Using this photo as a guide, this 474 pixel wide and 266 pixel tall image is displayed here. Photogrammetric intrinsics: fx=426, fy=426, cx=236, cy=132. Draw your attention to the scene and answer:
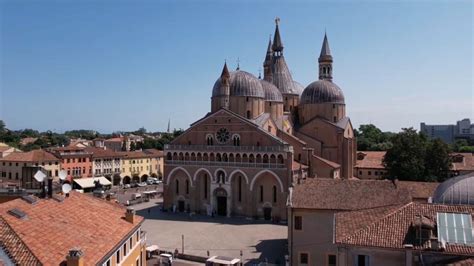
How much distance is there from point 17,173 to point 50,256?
59459 mm

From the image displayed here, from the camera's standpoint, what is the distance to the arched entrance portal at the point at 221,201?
52.6 meters

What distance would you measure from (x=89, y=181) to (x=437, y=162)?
5434cm

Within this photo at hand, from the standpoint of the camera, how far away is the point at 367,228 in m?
19.0

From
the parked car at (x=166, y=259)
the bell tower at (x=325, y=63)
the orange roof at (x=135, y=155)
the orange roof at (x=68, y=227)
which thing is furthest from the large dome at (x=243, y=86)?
the orange roof at (x=68, y=227)

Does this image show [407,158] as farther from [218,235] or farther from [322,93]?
[218,235]

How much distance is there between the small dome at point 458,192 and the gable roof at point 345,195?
6.01 meters

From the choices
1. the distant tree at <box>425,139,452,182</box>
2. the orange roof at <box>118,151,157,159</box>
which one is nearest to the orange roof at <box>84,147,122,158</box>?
the orange roof at <box>118,151,157,159</box>

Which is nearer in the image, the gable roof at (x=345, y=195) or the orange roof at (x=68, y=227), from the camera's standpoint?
the orange roof at (x=68, y=227)

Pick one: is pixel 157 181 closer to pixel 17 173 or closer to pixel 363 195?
pixel 17 173

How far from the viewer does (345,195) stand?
31.2 meters

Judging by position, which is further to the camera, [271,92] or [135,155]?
[135,155]

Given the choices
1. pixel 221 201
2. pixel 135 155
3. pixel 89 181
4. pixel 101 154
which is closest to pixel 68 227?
pixel 221 201

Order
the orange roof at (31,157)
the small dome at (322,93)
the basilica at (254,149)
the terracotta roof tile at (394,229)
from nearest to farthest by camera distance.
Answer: the terracotta roof tile at (394,229), the basilica at (254,149), the small dome at (322,93), the orange roof at (31,157)

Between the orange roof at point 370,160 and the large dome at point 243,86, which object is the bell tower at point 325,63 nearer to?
the orange roof at point 370,160
